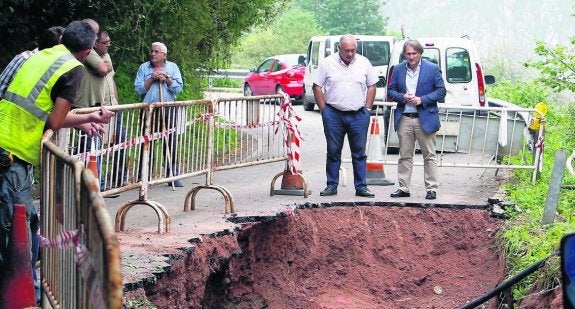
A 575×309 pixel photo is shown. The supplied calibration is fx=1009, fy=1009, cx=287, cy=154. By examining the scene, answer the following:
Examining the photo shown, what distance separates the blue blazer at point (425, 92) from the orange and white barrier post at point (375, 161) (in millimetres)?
1516

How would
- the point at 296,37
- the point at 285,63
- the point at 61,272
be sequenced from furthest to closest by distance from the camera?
the point at 296,37 < the point at 285,63 < the point at 61,272

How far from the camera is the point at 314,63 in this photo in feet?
94.5

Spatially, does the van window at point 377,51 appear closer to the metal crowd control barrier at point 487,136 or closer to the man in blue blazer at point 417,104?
the metal crowd control barrier at point 487,136

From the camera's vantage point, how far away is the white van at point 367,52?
2692cm

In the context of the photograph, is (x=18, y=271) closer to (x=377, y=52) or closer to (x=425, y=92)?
(x=425, y=92)

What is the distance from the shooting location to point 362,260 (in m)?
11.7

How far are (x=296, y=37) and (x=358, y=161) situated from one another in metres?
51.3

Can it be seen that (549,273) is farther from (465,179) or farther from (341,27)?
(341,27)

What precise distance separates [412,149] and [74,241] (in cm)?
759

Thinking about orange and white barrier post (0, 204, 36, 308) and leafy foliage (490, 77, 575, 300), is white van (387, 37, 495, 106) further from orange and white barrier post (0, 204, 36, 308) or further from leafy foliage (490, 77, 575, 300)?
orange and white barrier post (0, 204, 36, 308)

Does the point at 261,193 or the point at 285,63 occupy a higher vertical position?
the point at 285,63

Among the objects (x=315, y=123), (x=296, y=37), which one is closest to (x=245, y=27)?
(x=315, y=123)

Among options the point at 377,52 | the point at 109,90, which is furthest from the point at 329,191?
the point at 377,52

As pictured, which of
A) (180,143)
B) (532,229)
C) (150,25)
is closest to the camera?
(532,229)
